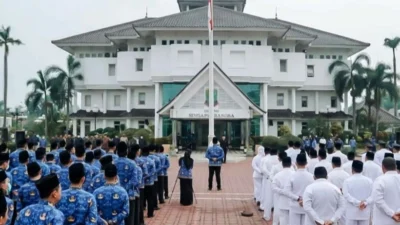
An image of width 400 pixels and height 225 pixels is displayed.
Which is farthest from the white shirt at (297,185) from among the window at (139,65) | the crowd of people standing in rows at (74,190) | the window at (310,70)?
the window at (310,70)

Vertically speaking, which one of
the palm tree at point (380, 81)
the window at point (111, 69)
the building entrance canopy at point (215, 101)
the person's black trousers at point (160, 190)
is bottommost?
the person's black trousers at point (160, 190)

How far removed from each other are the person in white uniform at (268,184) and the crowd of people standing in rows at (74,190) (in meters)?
2.81

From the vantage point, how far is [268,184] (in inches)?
435

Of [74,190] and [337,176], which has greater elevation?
[74,190]

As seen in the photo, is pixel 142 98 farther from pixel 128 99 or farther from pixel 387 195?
pixel 387 195

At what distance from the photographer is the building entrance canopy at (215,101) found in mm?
32969

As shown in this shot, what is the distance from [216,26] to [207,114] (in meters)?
10.2

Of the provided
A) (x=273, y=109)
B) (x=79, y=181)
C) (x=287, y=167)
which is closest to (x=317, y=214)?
(x=287, y=167)

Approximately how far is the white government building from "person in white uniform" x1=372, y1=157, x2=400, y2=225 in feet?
85.6

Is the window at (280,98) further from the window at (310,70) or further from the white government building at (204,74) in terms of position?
the window at (310,70)

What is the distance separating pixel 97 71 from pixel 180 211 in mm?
36254

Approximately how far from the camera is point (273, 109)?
44938 millimetres

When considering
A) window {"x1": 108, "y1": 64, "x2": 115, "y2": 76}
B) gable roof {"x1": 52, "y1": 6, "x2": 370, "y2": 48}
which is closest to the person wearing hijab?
gable roof {"x1": 52, "y1": 6, "x2": 370, "y2": 48}

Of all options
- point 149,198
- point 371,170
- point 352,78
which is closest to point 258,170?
point 149,198
